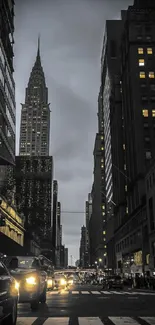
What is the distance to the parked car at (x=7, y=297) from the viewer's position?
651 cm

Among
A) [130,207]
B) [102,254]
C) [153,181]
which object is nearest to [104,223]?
[102,254]

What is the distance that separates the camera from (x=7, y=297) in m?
6.88

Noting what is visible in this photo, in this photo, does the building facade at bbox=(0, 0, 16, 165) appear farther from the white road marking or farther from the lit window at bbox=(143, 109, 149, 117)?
the white road marking

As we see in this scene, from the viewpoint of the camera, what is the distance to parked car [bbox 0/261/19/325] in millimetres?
6514

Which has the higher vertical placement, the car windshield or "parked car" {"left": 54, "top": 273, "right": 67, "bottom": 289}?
the car windshield

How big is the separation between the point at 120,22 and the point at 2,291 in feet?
506

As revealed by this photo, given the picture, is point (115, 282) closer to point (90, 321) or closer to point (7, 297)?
point (90, 321)

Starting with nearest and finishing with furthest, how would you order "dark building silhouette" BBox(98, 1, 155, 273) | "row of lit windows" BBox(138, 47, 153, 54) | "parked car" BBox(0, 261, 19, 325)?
"parked car" BBox(0, 261, 19, 325)
"dark building silhouette" BBox(98, 1, 155, 273)
"row of lit windows" BBox(138, 47, 153, 54)

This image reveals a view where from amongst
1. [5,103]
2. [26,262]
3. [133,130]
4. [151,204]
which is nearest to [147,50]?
[133,130]

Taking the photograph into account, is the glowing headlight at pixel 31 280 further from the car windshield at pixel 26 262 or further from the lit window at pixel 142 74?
the lit window at pixel 142 74

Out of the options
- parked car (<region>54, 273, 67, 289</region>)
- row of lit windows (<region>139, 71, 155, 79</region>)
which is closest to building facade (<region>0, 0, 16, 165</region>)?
parked car (<region>54, 273, 67, 289</region>)

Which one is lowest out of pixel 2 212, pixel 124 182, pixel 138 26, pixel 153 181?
pixel 2 212

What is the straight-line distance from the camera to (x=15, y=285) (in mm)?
7793

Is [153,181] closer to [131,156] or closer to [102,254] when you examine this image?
[131,156]
